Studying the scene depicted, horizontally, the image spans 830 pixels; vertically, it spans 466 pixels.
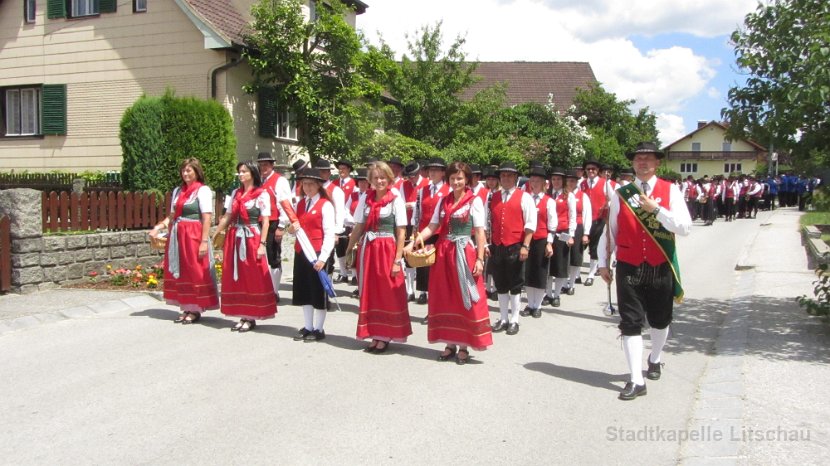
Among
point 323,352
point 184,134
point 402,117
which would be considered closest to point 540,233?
point 323,352

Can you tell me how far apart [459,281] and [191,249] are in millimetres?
3718

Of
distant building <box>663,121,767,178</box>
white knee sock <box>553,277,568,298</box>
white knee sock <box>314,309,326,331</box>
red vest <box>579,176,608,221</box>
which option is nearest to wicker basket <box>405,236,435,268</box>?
white knee sock <box>314,309,326,331</box>

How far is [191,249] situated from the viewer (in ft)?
29.0

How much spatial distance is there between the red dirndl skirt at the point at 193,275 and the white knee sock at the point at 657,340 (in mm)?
5300

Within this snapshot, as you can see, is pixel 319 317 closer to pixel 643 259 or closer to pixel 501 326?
pixel 501 326

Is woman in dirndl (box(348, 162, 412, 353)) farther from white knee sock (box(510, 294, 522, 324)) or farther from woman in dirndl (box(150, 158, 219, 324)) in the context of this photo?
woman in dirndl (box(150, 158, 219, 324))

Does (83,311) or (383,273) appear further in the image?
(83,311)

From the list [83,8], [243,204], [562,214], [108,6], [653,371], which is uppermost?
[83,8]

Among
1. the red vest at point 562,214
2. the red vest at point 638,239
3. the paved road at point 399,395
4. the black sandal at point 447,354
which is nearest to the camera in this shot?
the paved road at point 399,395

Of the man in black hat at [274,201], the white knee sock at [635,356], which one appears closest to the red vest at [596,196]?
the man in black hat at [274,201]

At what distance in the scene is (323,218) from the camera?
7.90m

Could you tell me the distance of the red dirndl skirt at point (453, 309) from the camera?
22.9 ft

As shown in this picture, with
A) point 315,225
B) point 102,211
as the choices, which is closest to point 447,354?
point 315,225

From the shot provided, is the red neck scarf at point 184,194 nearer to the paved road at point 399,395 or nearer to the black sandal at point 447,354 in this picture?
the paved road at point 399,395
